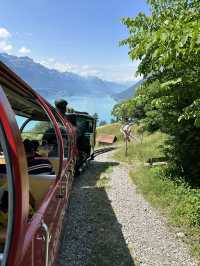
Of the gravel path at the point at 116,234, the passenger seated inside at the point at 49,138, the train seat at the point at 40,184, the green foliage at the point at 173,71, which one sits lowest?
the gravel path at the point at 116,234

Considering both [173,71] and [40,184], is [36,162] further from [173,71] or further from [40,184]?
[173,71]

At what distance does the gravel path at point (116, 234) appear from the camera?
19.0ft

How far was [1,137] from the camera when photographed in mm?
1880

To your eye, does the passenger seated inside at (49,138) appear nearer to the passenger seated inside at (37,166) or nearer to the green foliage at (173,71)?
the green foliage at (173,71)

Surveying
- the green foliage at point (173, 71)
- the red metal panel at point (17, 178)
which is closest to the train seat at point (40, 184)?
the green foliage at point (173, 71)

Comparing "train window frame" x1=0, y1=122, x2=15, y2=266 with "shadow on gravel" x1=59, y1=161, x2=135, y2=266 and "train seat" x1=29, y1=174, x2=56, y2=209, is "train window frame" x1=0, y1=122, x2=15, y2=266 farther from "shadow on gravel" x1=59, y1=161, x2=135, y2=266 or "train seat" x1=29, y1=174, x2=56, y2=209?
"shadow on gravel" x1=59, y1=161, x2=135, y2=266

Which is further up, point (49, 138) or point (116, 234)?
point (49, 138)

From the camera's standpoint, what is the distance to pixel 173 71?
819 centimetres

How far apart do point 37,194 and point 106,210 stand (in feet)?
14.6

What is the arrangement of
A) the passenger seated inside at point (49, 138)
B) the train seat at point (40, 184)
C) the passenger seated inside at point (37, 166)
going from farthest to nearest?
the passenger seated inside at point (49, 138) < the passenger seated inside at point (37, 166) < the train seat at point (40, 184)

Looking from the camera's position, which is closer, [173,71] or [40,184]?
[40,184]

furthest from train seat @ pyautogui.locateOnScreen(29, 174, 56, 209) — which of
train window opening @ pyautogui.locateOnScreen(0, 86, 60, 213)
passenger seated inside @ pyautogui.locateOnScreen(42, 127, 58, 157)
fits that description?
passenger seated inside @ pyautogui.locateOnScreen(42, 127, 58, 157)

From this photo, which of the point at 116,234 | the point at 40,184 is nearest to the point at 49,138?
the point at 116,234

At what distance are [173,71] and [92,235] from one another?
4.19 meters
